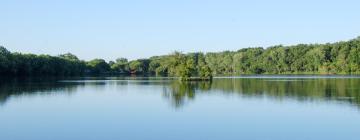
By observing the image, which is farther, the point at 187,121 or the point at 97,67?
the point at 97,67

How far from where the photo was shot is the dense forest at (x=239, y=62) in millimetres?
91188

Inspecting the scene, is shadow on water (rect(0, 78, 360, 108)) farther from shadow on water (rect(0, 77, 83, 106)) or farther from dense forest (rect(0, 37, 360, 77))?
dense forest (rect(0, 37, 360, 77))

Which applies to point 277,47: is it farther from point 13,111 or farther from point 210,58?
point 13,111

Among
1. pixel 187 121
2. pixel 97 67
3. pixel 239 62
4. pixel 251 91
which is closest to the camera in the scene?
pixel 187 121

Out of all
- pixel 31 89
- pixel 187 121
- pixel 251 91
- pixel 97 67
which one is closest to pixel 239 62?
pixel 97 67

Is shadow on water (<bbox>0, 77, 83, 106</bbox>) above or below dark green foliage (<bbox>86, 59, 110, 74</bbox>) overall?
below

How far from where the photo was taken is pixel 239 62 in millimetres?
142000

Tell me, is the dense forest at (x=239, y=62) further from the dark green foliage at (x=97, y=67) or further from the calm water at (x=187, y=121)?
the calm water at (x=187, y=121)

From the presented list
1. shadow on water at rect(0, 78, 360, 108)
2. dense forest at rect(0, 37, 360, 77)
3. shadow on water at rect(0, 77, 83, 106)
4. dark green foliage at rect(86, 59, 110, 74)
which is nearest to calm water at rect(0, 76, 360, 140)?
shadow on water at rect(0, 78, 360, 108)

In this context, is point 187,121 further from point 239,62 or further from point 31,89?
point 239,62

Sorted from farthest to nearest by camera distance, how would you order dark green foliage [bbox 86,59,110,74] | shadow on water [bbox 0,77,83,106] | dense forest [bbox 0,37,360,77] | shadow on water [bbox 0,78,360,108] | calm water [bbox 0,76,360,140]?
dark green foliage [bbox 86,59,110,74] < dense forest [bbox 0,37,360,77] < shadow on water [bbox 0,77,83,106] < shadow on water [bbox 0,78,360,108] < calm water [bbox 0,76,360,140]

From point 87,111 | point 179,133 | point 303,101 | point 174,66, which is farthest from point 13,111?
point 174,66

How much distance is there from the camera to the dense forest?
91.2m

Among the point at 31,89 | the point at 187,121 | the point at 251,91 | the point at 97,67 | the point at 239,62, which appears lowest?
the point at 187,121
